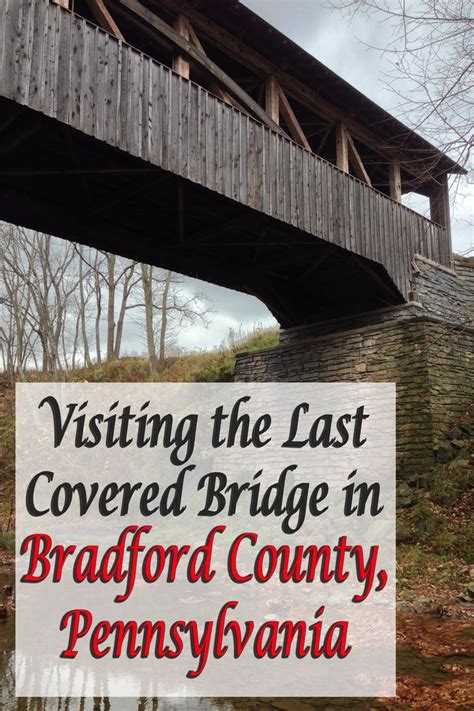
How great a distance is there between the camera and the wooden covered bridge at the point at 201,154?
709 cm

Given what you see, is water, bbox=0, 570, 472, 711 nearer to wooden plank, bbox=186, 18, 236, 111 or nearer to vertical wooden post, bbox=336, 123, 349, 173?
wooden plank, bbox=186, 18, 236, 111

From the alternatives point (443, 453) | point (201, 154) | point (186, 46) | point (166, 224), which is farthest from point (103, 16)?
point (443, 453)

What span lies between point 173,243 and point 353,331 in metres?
3.86

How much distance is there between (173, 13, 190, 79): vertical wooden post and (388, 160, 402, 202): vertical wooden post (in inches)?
227

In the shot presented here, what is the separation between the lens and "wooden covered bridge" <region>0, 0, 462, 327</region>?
7.09 m

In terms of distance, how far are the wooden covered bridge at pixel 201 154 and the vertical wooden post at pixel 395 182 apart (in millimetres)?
36

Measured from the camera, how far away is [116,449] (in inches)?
698

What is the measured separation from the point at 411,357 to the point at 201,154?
5.15 metres

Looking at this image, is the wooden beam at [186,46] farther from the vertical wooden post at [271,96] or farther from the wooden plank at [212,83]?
the vertical wooden post at [271,96]

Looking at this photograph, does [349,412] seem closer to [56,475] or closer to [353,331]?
[353,331]

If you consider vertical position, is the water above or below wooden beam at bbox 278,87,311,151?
below

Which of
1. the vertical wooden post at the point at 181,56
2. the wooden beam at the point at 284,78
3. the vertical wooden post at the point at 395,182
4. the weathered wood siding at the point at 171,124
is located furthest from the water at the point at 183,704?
the vertical wooden post at the point at 395,182

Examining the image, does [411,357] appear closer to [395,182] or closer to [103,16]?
[395,182]

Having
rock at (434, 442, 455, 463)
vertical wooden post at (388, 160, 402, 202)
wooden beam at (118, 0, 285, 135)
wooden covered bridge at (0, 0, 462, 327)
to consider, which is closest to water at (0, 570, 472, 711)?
wooden covered bridge at (0, 0, 462, 327)
